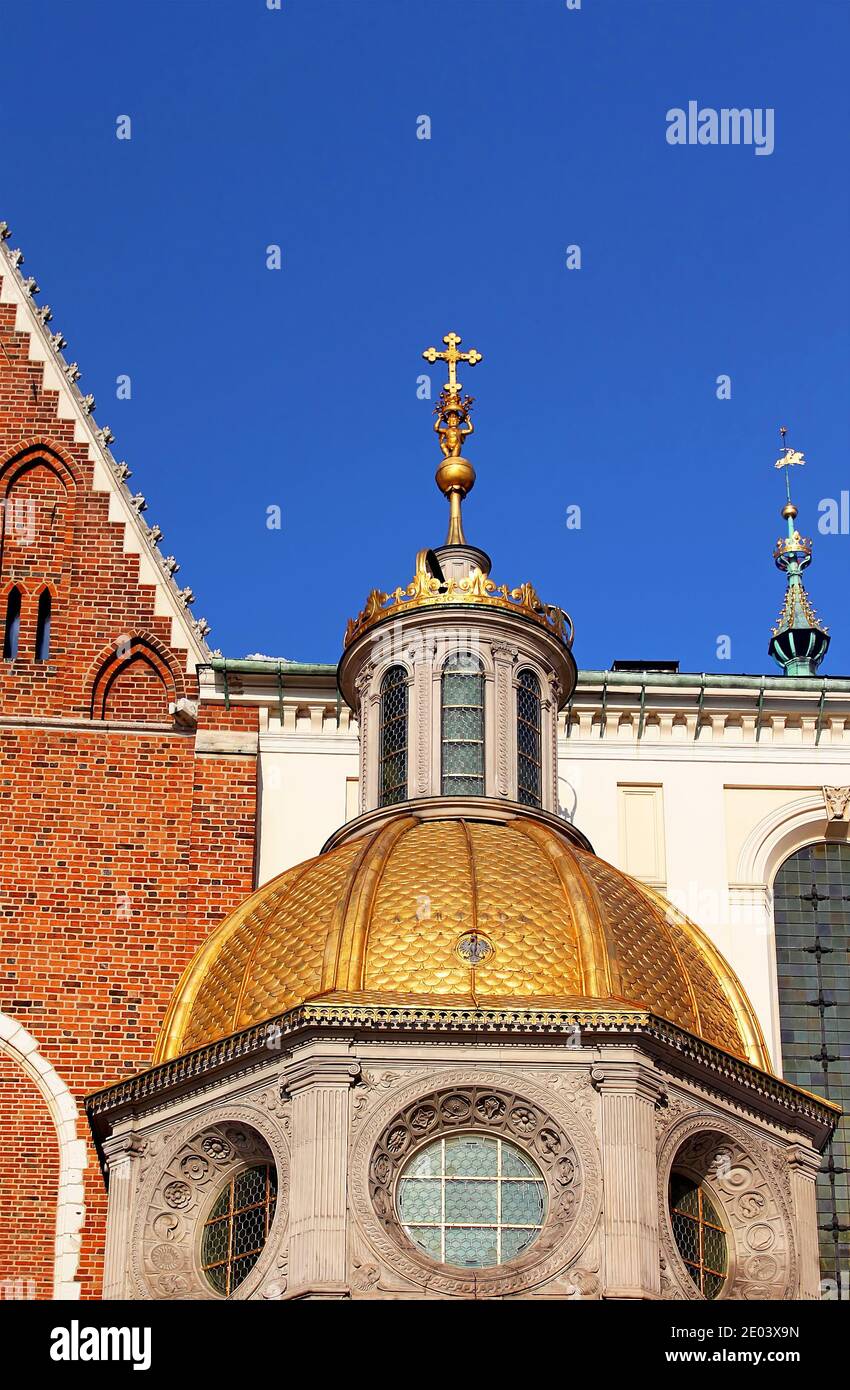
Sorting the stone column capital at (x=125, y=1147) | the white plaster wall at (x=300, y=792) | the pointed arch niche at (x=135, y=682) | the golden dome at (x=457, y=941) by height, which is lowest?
the stone column capital at (x=125, y=1147)

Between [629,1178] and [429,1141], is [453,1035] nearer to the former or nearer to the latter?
[429,1141]

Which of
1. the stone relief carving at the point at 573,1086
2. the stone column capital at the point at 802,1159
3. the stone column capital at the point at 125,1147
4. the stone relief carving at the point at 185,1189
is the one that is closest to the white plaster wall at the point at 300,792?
the stone column capital at the point at 125,1147

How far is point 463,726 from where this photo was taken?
1004 inches

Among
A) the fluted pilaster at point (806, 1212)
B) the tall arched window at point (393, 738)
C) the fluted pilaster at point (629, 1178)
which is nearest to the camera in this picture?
the fluted pilaster at point (629, 1178)

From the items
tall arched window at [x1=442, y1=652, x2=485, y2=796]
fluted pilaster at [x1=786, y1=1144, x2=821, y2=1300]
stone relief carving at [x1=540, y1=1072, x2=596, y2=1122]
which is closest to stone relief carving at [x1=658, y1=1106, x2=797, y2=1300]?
fluted pilaster at [x1=786, y1=1144, x2=821, y2=1300]

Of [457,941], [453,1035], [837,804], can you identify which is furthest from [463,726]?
[837,804]

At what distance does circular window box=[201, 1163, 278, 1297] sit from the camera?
826 inches

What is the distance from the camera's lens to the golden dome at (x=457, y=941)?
21.3m

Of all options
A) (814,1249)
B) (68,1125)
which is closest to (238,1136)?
(814,1249)

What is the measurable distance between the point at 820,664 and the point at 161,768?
31.8 ft

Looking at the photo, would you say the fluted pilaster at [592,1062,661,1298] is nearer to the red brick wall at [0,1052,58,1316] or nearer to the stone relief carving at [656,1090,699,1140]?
the stone relief carving at [656,1090,699,1140]

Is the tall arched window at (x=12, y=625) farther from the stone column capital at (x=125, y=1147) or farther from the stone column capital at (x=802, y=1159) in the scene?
the stone column capital at (x=802, y=1159)

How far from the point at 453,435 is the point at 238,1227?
9.69 m

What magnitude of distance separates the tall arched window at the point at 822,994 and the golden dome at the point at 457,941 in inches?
260
